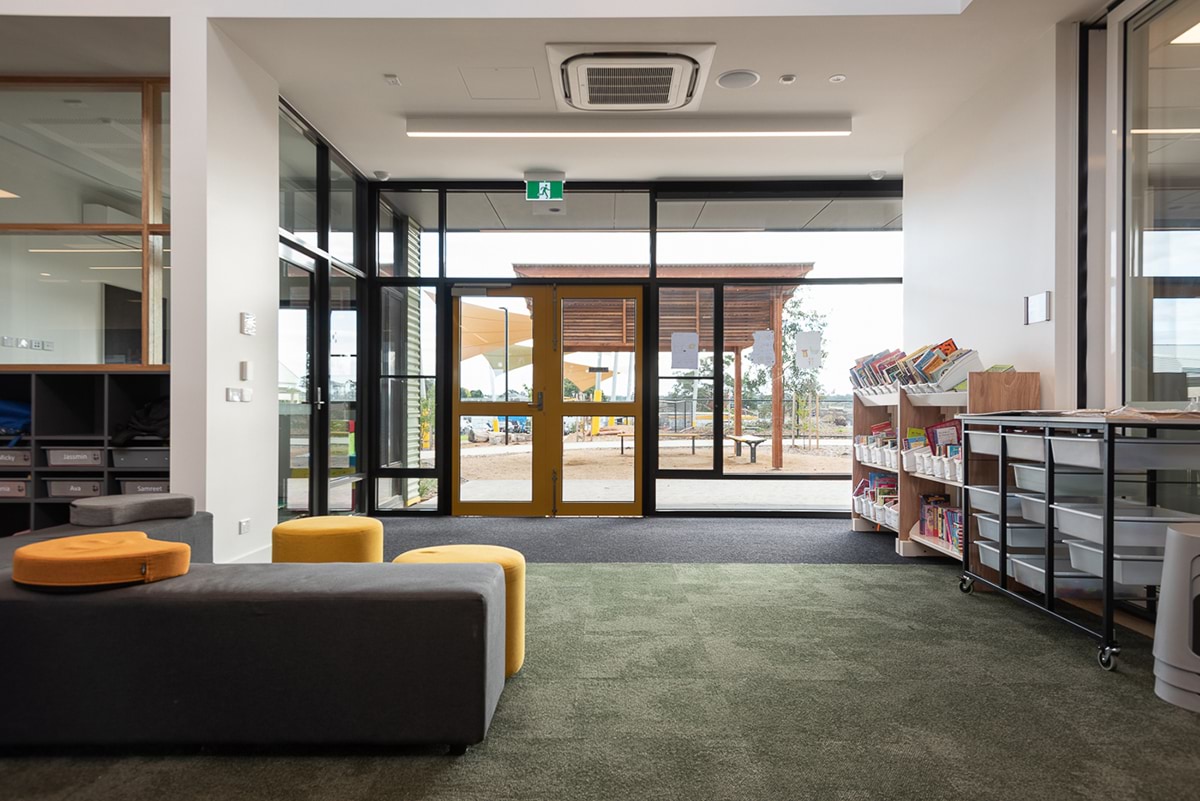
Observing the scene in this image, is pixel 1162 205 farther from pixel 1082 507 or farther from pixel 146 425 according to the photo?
pixel 146 425

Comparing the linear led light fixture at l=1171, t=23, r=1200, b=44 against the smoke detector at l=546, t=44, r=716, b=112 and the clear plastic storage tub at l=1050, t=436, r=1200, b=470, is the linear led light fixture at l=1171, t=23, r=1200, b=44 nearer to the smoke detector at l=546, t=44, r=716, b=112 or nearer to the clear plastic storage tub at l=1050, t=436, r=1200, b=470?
the clear plastic storage tub at l=1050, t=436, r=1200, b=470

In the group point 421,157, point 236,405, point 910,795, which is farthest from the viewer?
point 421,157

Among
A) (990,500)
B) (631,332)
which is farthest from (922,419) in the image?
(631,332)

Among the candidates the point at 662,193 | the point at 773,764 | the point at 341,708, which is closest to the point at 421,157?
the point at 662,193

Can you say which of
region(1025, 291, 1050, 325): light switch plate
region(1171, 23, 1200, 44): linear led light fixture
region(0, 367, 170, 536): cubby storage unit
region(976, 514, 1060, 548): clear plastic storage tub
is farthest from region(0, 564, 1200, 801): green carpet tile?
region(1171, 23, 1200, 44): linear led light fixture

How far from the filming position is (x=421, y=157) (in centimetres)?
564

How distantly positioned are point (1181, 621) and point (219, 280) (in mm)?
4234

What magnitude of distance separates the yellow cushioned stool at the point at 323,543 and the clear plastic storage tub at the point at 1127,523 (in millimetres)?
2899

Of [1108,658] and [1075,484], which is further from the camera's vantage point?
[1075,484]

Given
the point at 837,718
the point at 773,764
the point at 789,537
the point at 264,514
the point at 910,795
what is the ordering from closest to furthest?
the point at 910,795, the point at 773,764, the point at 837,718, the point at 264,514, the point at 789,537

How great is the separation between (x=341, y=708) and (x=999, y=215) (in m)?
4.21

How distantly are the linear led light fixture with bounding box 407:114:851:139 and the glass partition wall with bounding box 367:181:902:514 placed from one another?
1.30m

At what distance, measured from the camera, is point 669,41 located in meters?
3.85

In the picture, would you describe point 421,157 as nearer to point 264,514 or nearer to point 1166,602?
point 264,514
